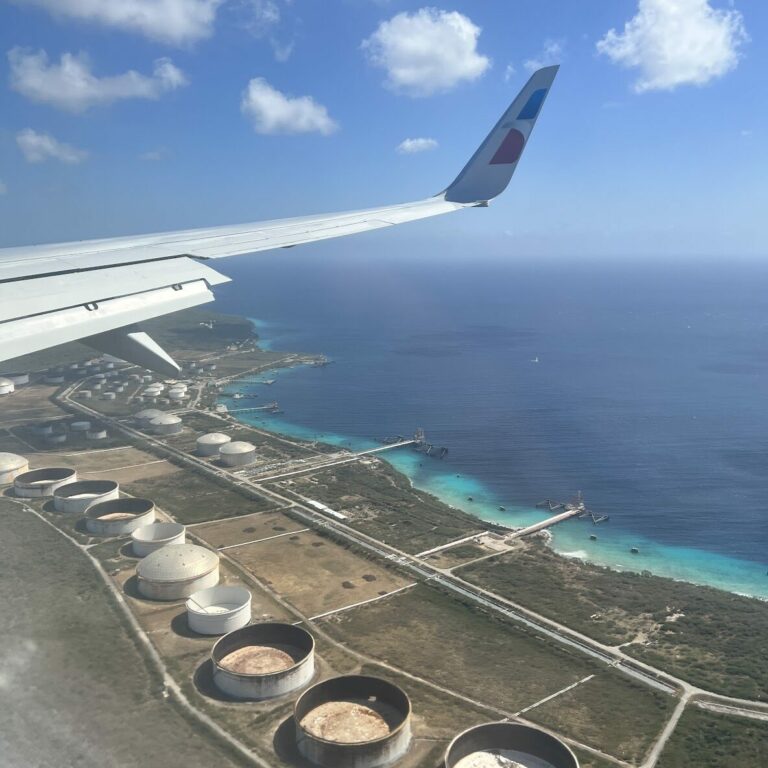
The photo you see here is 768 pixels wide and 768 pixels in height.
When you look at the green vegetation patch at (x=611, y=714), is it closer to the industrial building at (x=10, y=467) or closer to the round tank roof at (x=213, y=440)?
the round tank roof at (x=213, y=440)

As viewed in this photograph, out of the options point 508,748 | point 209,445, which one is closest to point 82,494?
point 209,445

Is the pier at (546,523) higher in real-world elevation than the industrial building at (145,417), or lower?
lower

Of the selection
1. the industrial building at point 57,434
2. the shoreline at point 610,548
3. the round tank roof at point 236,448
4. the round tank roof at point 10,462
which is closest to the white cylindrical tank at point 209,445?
the round tank roof at point 236,448

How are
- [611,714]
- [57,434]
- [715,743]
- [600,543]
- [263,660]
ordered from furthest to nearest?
1. [57,434]
2. [600,543]
3. [263,660]
4. [611,714]
5. [715,743]

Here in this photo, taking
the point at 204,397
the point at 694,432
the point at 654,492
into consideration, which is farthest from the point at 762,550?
the point at 204,397

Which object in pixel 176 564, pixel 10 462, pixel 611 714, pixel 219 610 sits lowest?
pixel 611 714

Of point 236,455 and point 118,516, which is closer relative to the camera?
point 118,516

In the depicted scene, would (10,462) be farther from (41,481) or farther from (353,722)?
(353,722)
